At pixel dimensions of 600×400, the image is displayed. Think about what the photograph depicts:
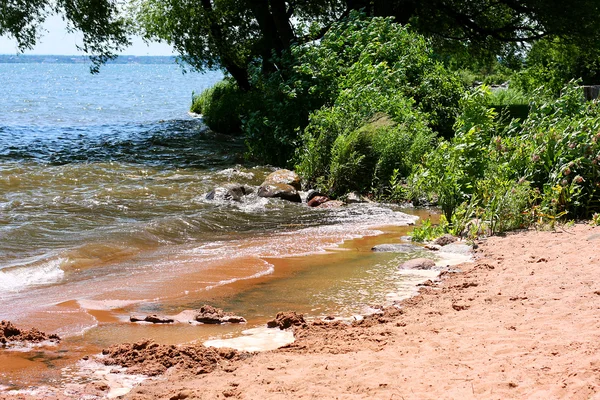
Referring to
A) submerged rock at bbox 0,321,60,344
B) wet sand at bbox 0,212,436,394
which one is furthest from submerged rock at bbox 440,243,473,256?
submerged rock at bbox 0,321,60,344

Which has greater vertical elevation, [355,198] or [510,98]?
[510,98]

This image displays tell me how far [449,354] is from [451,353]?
0.08 feet

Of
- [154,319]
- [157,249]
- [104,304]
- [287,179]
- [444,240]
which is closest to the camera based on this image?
[154,319]

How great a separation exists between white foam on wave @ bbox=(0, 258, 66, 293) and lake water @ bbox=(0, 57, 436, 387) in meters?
0.02

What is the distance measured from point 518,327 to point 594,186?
222 inches

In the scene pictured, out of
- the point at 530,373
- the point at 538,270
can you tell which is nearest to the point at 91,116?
the point at 538,270

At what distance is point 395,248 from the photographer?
9.52 m

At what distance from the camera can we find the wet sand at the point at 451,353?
14.6ft

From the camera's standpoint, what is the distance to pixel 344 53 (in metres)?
18.3


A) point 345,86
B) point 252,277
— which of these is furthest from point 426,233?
point 345,86

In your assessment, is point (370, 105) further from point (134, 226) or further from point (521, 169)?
point (134, 226)

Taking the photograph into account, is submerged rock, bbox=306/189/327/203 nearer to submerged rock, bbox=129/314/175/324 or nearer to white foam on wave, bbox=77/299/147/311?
white foam on wave, bbox=77/299/147/311

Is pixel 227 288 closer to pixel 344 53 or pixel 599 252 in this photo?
pixel 599 252

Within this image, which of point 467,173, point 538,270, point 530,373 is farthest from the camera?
point 467,173
